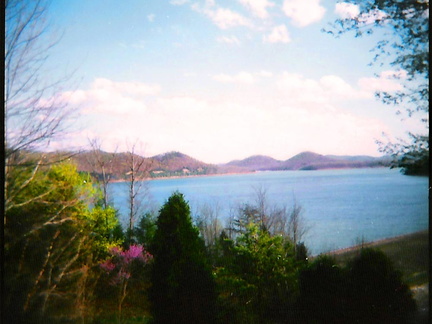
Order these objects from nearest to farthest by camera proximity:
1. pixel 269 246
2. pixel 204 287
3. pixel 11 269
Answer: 1. pixel 11 269
2. pixel 204 287
3. pixel 269 246

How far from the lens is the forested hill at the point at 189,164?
3.18 metres

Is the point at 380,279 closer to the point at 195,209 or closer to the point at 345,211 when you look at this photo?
the point at 345,211

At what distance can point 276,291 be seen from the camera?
10.3ft

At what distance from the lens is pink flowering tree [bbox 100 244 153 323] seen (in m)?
2.95

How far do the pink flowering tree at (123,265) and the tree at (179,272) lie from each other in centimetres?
13

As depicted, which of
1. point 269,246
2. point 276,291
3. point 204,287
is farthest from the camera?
point 269,246

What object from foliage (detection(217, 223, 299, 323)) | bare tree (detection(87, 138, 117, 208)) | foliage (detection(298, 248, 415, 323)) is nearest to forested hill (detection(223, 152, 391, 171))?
foliage (detection(217, 223, 299, 323))

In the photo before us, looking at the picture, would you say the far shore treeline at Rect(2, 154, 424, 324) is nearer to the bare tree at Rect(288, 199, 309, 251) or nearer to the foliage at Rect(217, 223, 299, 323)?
the foliage at Rect(217, 223, 299, 323)

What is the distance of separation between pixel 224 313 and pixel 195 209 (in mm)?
1035

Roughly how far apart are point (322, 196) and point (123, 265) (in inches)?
83.2

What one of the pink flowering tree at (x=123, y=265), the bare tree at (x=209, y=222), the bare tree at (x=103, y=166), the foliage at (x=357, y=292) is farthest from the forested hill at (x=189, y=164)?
the foliage at (x=357, y=292)

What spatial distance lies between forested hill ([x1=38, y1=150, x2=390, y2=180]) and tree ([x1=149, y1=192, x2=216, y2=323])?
13.5 inches

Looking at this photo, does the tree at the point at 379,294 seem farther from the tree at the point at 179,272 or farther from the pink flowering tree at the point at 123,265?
the pink flowering tree at the point at 123,265

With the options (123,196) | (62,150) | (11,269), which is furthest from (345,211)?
(11,269)
